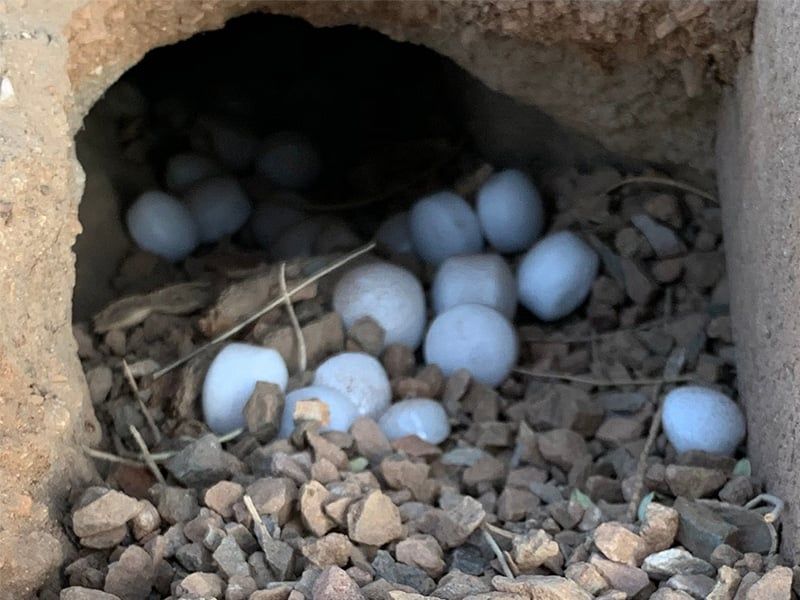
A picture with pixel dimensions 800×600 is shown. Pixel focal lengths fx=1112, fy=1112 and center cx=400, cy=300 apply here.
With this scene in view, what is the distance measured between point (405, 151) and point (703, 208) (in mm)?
714

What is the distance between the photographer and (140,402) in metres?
1.63

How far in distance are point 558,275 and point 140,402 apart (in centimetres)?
71

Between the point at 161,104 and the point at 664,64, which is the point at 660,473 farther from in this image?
the point at 161,104

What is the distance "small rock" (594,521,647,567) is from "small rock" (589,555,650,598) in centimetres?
1

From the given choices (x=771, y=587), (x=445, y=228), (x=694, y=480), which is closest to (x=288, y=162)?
(x=445, y=228)

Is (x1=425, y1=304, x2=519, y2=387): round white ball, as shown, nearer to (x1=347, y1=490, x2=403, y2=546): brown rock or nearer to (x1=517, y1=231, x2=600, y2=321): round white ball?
(x1=517, y1=231, x2=600, y2=321): round white ball

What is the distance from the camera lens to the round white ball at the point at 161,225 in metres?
1.99

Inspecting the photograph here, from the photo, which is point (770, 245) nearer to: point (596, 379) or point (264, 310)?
point (596, 379)

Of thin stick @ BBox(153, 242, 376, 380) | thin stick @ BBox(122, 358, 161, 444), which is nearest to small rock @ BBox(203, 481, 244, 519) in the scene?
thin stick @ BBox(122, 358, 161, 444)

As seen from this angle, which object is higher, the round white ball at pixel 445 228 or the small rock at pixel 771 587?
the round white ball at pixel 445 228

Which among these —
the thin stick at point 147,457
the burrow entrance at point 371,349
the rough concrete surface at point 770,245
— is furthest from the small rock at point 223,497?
the rough concrete surface at point 770,245

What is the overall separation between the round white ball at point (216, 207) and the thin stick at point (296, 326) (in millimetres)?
296

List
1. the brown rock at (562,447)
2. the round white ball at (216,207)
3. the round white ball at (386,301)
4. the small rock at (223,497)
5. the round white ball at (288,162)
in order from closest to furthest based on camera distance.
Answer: the small rock at (223,497) → the brown rock at (562,447) → the round white ball at (386,301) → the round white ball at (216,207) → the round white ball at (288,162)

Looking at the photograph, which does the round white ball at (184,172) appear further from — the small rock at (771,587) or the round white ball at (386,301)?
the small rock at (771,587)
